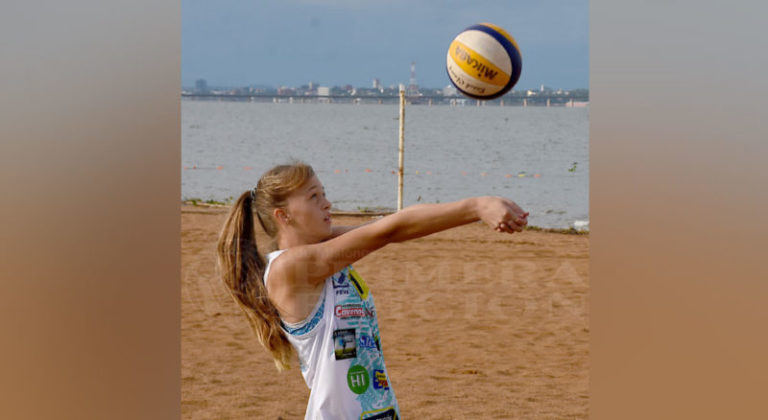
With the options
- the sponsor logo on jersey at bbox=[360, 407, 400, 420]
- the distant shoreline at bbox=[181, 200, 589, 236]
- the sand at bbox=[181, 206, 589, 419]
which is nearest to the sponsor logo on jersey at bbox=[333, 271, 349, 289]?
the sponsor logo on jersey at bbox=[360, 407, 400, 420]

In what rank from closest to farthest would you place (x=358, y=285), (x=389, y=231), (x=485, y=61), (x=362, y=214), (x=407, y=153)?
(x=389, y=231) → (x=358, y=285) → (x=485, y=61) → (x=362, y=214) → (x=407, y=153)

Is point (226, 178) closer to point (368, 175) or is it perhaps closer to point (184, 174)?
point (184, 174)

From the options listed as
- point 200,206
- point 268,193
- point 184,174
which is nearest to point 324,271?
point 268,193

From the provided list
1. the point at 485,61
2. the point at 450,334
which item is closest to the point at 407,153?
the point at 450,334

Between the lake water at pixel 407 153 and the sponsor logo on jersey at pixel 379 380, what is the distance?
628 centimetres

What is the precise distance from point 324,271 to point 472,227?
9.56 metres

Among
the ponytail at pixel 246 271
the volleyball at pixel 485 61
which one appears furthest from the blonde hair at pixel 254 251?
the volleyball at pixel 485 61

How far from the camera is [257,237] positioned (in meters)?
2.68

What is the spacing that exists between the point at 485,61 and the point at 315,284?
2.02m

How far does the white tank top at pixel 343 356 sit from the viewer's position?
2430 millimetres

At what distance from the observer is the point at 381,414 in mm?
2453

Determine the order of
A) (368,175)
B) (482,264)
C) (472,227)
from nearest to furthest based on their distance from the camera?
(482,264) → (472,227) → (368,175)

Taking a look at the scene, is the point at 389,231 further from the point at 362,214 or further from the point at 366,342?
the point at 362,214

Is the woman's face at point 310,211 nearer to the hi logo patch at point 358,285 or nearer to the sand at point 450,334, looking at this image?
the hi logo patch at point 358,285
